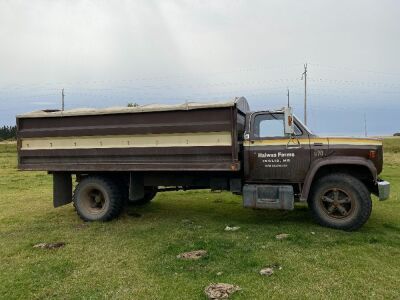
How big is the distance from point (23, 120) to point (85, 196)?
6.79ft

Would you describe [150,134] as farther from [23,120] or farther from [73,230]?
[23,120]

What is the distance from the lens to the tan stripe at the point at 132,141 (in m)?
7.84

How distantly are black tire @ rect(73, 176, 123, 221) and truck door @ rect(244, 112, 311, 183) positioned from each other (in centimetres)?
280

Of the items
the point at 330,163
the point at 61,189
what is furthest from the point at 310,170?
the point at 61,189

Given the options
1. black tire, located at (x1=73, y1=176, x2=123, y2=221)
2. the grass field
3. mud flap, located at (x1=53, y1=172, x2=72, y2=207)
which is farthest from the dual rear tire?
mud flap, located at (x1=53, y1=172, x2=72, y2=207)

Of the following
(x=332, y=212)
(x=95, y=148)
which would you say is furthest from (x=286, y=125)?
(x=95, y=148)

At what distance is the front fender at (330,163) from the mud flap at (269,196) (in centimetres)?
25

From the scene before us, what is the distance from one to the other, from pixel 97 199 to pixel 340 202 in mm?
4953

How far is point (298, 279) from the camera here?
5.32m

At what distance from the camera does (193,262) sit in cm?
606

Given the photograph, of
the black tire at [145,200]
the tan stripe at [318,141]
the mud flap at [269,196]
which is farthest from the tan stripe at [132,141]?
the black tire at [145,200]

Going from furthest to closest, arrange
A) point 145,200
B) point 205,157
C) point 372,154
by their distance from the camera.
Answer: point 145,200
point 205,157
point 372,154

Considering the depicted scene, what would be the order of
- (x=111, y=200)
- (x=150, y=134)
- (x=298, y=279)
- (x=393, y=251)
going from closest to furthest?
(x=298, y=279), (x=393, y=251), (x=150, y=134), (x=111, y=200)

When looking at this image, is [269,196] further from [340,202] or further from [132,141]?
[132,141]
